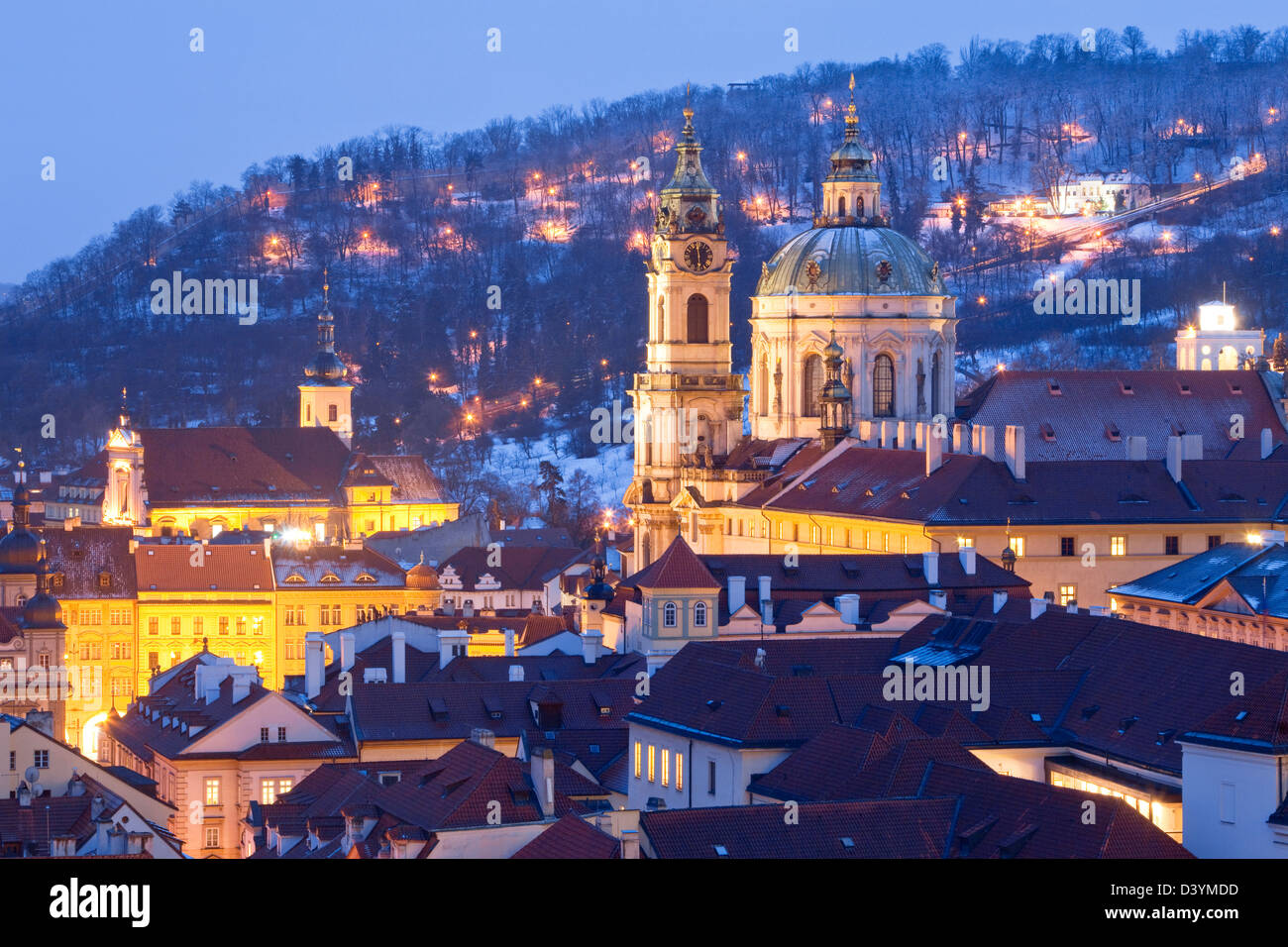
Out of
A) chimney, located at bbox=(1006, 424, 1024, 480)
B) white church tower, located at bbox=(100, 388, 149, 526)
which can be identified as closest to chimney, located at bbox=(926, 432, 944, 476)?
chimney, located at bbox=(1006, 424, 1024, 480)

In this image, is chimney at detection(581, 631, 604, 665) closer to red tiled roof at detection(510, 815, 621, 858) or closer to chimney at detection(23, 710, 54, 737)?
chimney at detection(23, 710, 54, 737)

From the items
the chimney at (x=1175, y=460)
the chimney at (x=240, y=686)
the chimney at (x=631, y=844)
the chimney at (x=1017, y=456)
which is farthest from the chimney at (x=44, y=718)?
the chimney at (x=1175, y=460)

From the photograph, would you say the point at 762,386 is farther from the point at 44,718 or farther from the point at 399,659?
the point at 44,718

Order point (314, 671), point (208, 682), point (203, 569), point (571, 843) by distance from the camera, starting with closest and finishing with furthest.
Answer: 1. point (571, 843)
2. point (208, 682)
3. point (314, 671)
4. point (203, 569)

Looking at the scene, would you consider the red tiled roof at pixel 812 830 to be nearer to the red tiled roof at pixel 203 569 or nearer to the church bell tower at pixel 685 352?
the red tiled roof at pixel 203 569

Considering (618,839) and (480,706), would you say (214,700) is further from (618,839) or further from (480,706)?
(618,839)

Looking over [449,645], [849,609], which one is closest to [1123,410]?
[849,609]
